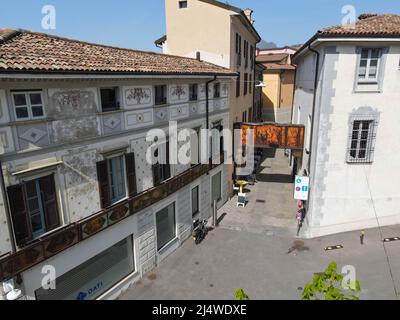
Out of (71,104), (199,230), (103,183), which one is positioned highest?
(71,104)

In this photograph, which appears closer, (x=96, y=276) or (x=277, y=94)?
(x=96, y=276)

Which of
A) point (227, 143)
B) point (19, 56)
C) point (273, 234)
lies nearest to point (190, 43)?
point (227, 143)

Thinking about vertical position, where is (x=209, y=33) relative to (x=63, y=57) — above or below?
above

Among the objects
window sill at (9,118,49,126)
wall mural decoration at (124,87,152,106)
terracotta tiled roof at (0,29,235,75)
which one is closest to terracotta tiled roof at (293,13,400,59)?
terracotta tiled roof at (0,29,235,75)

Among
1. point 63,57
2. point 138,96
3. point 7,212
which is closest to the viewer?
point 7,212

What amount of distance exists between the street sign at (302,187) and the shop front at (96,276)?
895 cm

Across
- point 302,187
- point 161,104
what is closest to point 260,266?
point 302,187

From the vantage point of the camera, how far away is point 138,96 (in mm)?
12422

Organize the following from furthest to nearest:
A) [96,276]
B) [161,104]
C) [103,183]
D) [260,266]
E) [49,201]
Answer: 1. [260,266]
2. [161,104]
3. [96,276]
4. [103,183]
5. [49,201]

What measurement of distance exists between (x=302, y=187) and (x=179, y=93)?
7957mm

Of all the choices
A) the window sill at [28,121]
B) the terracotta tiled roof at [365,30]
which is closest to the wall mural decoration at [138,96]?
the window sill at [28,121]

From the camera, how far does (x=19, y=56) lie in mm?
8414

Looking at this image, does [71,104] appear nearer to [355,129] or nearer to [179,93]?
[179,93]

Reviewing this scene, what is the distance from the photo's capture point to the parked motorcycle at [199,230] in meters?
17.0
